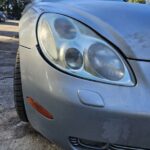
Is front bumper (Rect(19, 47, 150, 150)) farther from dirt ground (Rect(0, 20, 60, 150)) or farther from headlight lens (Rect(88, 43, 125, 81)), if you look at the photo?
dirt ground (Rect(0, 20, 60, 150))

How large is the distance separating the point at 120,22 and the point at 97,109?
0.59 m

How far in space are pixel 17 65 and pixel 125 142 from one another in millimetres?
1337

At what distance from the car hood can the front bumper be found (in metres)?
0.10

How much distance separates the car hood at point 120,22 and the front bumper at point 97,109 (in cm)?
10

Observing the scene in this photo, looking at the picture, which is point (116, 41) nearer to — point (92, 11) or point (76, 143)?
point (92, 11)

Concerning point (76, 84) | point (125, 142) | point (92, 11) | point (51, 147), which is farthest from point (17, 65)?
point (125, 142)

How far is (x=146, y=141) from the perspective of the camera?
6.81 feet

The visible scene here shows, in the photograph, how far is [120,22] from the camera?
93.4 inches

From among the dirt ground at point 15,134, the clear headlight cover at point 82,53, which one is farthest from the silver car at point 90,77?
the dirt ground at point 15,134

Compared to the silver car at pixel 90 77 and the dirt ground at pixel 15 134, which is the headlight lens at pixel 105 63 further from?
the dirt ground at pixel 15 134

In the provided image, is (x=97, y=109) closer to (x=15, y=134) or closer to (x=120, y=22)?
(x=120, y=22)

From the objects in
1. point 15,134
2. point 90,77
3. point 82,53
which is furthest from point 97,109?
point 15,134

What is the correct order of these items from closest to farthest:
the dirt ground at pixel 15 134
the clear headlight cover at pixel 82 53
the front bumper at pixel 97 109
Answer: the front bumper at pixel 97 109 < the clear headlight cover at pixel 82 53 < the dirt ground at pixel 15 134

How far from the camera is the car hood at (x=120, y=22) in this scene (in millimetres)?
2242
